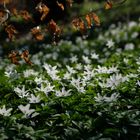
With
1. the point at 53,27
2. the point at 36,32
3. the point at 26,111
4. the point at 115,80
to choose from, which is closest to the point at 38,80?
the point at 36,32

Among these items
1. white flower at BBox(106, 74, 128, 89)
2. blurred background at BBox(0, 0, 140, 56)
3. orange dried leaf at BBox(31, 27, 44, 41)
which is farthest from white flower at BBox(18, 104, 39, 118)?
blurred background at BBox(0, 0, 140, 56)

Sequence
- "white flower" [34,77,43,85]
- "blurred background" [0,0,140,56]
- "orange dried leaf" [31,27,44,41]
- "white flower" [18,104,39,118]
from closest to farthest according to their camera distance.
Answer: "white flower" [18,104,39,118] < "orange dried leaf" [31,27,44,41] < "white flower" [34,77,43,85] < "blurred background" [0,0,140,56]

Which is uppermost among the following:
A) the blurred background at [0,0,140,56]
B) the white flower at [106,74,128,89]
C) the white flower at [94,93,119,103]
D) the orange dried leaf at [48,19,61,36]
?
the blurred background at [0,0,140,56]

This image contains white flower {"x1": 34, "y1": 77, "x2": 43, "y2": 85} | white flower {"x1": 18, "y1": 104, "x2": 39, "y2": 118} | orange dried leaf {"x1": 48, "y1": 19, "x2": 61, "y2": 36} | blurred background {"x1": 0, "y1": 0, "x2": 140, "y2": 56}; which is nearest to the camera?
white flower {"x1": 18, "y1": 104, "x2": 39, "y2": 118}

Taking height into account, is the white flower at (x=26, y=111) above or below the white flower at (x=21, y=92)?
below

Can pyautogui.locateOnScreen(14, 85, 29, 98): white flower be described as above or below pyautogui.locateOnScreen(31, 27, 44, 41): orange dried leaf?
below

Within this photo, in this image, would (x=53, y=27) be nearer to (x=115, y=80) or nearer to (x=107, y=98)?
(x=115, y=80)

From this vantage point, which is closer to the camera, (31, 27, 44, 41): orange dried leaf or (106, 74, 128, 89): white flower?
(106, 74, 128, 89): white flower

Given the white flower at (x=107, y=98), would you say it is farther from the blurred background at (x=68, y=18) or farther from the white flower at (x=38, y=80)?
the blurred background at (x=68, y=18)

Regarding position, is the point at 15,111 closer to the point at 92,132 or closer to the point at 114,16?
the point at 92,132

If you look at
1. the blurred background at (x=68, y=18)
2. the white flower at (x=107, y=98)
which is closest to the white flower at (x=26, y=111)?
the white flower at (x=107, y=98)

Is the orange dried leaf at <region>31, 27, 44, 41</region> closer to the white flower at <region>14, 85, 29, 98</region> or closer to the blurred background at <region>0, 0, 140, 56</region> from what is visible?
the white flower at <region>14, 85, 29, 98</region>
